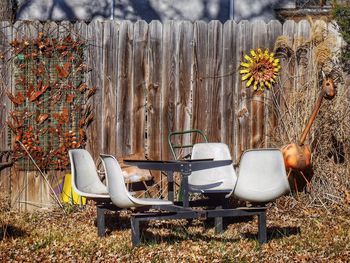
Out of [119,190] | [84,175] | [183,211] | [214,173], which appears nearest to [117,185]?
[119,190]

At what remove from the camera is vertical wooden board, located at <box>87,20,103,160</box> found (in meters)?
8.09

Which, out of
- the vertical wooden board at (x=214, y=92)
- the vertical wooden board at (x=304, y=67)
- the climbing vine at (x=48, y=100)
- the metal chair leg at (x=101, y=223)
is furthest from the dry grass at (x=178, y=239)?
the vertical wooden board at (x=304, y=67)

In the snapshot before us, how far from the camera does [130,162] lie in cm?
602

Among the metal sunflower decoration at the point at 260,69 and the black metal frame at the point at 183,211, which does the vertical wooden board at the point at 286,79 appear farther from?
the black metal frame at the point at 183,211

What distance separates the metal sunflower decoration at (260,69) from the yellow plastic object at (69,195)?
234cm

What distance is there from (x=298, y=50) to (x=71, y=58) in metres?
2.66

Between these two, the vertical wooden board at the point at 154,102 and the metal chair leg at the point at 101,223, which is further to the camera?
the vertical wooden board at the point at 154,102

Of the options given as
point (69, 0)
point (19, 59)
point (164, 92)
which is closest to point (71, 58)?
point (19, 59)

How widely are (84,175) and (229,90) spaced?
7.56 ft

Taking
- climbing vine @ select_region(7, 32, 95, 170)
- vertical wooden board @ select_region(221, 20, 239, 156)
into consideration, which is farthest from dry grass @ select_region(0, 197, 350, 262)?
vertical wooden board @ select_region(221, 20, 239, 156)

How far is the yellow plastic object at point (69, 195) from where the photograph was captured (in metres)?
7.92

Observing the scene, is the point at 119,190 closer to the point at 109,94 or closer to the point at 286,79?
the point at 109,94

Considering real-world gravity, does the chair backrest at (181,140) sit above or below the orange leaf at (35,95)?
below

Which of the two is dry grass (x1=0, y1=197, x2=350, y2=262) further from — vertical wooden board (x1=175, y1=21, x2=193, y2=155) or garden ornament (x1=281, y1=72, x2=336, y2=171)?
vertical wooden board (x1=175, y1=21, x2=193, y2=155)
